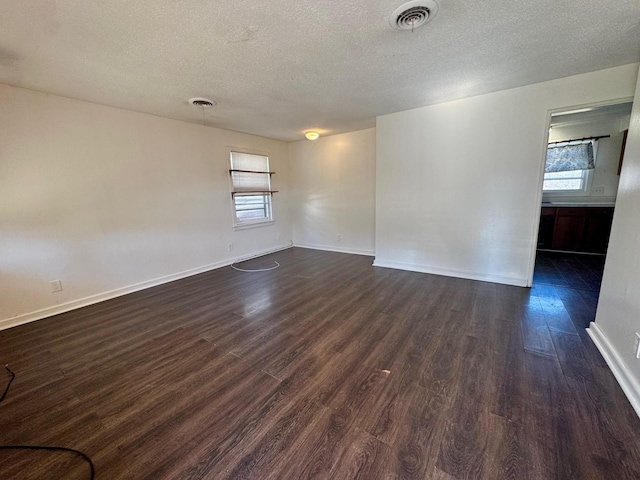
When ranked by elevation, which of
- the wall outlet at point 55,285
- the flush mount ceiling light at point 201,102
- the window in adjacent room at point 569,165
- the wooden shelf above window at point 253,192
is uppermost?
the flush mount ceiling light at point 201,102

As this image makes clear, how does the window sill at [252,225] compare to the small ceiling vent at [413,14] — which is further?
the window sill at [252,225]

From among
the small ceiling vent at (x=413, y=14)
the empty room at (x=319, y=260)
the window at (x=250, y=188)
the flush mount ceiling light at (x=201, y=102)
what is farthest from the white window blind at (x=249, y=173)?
the small ceiling vent at (x=413, y=14)

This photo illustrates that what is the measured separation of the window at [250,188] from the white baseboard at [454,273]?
2.58 m

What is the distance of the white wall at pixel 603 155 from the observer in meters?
4.50

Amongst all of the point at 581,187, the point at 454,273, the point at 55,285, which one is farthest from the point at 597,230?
the point at 55,285

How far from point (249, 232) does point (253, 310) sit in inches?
101

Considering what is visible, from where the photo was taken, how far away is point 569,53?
223cm

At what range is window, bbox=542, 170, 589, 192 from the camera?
4.88 metres

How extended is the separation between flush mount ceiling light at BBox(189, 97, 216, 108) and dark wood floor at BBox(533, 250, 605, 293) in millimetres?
4799

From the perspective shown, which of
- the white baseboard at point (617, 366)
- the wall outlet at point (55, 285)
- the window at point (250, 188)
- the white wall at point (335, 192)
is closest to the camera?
the white baseboard at point (617, 366)

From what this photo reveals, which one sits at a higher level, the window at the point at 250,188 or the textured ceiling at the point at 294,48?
the textured ceiling at the point at 294,48

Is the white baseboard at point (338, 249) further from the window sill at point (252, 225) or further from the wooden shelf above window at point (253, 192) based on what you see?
the wooden shelf above window at point (253, 192)

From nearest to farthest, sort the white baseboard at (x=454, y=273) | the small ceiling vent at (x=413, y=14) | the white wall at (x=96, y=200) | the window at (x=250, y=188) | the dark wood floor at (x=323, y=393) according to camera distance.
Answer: the dark wood floor at (x=323, y=393), the small ceiling vent at (x=413, y=14), the white wall at (x=96, y=200), the white baseboard at (x=454, y=273), the window at (x=250, y=188)

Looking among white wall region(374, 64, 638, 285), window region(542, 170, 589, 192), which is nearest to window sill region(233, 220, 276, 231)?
white wall region(374, 64, 638, 285)
